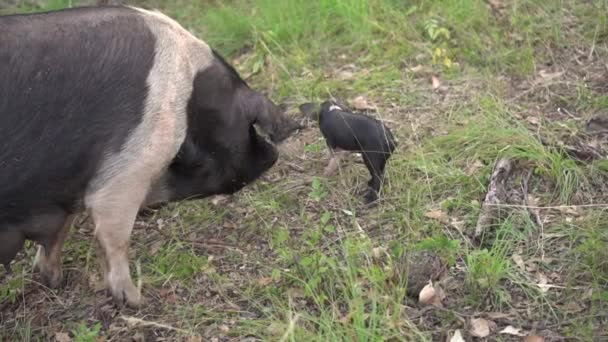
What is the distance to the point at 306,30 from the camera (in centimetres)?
588

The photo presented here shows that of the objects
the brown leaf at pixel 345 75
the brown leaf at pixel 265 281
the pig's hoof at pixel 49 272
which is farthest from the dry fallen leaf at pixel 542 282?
the pig's hoof at pixel 49 272

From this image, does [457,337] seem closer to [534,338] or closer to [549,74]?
[534,338]

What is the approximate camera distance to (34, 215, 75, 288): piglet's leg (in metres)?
3.99

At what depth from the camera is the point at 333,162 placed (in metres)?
4.62

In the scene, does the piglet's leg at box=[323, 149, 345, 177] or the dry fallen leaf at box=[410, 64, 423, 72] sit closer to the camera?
the piglet's leg at box=[323, 149, 345, 177]

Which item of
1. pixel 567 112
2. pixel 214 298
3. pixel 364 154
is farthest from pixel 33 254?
pixel 567 112

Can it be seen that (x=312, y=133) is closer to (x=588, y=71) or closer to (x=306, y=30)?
(x=306, y=30)

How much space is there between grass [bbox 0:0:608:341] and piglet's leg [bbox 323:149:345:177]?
62 millimetres

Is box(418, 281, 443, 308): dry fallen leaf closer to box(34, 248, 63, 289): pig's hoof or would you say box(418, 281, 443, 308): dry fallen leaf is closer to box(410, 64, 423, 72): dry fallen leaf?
box(34, 248, 63, 289): pig's hoof

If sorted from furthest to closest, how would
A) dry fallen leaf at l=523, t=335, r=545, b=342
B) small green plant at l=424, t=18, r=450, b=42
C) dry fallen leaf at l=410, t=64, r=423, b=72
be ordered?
small green plant at l=424, t=18, r=450, b=42, dry fallen leaf at l=410, t=64, r=423, b=72, dry fallen leaf at l=523, t=335, r=545, b=342

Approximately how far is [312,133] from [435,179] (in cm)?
97

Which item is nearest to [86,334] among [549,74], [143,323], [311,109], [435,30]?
[143,323]

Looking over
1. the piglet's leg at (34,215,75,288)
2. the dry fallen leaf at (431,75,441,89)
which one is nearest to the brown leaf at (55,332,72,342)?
the piglet's leg at (34,215,75,288)

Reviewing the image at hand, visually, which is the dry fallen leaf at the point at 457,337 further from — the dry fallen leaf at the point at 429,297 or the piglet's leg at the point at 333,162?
the piglet's leg at the point at 333,162
